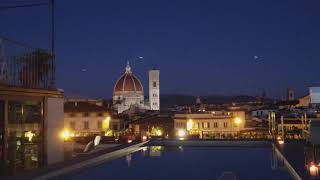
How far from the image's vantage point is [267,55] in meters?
28.2

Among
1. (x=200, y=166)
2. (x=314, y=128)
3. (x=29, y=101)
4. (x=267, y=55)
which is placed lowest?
(x=200, y=166)

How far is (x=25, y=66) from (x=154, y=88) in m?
124

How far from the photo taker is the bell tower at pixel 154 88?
13068cm

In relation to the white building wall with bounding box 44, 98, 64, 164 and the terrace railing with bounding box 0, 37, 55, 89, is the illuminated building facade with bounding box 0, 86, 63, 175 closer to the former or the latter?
the white building wall with bounding box 44, 98, 64, 164

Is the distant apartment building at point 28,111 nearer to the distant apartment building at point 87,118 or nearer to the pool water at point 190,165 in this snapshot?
the pool water at point 190,165

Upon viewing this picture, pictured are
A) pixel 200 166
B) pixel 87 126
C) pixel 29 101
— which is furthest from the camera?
pixel 87 126

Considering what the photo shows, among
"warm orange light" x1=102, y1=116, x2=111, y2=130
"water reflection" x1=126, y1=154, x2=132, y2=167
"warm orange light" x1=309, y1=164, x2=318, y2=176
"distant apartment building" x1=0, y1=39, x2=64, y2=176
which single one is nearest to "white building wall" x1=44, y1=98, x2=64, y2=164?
"distant apartment building" x1=0, y1=39, x2=64, y2=176

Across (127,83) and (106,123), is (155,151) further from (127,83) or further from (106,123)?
(127,83)

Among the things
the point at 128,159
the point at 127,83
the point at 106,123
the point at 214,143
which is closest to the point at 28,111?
the point at 128,159

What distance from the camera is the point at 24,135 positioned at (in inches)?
378

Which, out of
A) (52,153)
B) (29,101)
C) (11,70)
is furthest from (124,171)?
(11,70)

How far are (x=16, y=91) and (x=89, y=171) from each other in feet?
8.04

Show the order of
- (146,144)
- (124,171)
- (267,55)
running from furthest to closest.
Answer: (267,55), (146,144), (124,171)

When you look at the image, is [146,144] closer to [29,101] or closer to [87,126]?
[29,101]
